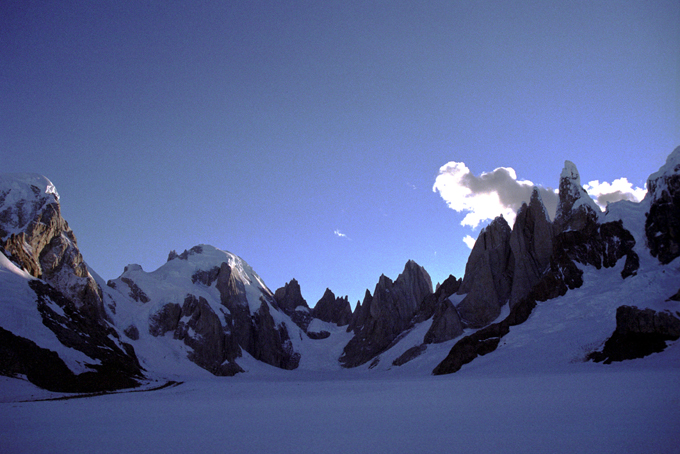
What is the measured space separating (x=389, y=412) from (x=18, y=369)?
99.8ft

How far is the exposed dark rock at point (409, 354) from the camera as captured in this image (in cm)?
6525

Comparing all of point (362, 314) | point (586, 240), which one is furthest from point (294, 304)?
point (586, 240)

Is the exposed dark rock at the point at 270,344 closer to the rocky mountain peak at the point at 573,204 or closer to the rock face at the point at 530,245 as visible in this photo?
the rock face at the point at 530,245

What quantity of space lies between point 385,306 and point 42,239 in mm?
70991

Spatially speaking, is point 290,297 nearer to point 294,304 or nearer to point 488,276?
point 294,304

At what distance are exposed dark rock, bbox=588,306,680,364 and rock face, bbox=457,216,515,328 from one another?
32237mm

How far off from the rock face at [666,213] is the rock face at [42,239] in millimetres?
72256

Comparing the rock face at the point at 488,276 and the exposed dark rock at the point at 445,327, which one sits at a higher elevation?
the rock face at the point at 488,276

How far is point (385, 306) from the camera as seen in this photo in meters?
97.2

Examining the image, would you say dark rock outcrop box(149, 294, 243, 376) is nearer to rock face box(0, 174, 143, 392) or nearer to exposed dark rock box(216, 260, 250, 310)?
exposed dark rock box(216, 260, 250, 310)

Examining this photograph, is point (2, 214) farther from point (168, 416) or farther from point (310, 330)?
point (310, 330)

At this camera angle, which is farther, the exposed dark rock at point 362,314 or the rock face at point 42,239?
the exposed dark rock at point 362,314

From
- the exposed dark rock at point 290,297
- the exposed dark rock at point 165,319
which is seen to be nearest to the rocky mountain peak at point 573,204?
the exposed dark rock at point 165,319

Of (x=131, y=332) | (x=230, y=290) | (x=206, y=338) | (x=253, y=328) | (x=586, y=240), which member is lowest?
(x=206, y=338)
